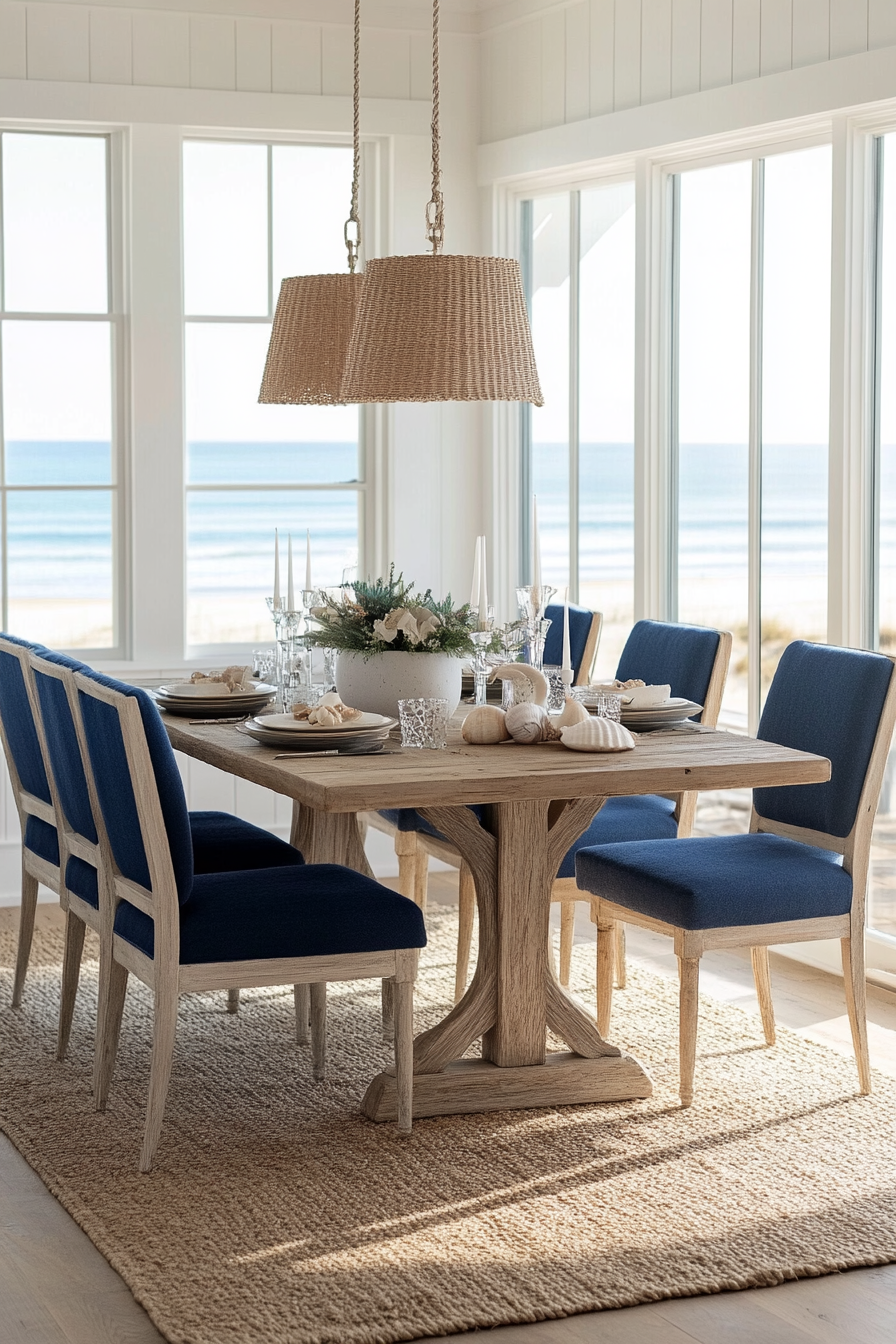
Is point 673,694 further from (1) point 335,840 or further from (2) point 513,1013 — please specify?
(2) point 513,1013

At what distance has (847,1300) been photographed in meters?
2.58

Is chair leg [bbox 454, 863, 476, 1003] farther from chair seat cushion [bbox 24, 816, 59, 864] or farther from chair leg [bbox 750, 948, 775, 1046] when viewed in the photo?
chair seat cushion [bbox 24, 816, 59, 864]

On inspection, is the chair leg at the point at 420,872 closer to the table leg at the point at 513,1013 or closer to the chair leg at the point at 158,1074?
the table leg at the point at 513,1013

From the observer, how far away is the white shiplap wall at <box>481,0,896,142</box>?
168 inches

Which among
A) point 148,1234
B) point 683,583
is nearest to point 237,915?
point 148,1234


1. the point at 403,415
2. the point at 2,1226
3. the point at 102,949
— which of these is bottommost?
the point at 2,1226

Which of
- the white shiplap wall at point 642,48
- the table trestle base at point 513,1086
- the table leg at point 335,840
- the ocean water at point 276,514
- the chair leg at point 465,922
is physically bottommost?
the table trestle base at point 513,1086

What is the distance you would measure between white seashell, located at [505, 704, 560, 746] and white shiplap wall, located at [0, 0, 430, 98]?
292 cm

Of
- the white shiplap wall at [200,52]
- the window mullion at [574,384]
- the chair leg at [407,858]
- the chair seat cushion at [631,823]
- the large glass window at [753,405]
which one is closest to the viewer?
the chair seat cushion at [631,823]

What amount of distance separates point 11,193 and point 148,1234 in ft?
11.8

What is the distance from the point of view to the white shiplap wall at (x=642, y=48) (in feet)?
14.0

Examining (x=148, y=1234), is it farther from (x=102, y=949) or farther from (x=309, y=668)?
(x=309, y=668)

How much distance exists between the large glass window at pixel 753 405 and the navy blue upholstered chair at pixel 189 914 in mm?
1870

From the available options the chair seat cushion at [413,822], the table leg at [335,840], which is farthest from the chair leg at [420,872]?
the table leg at [335,840]
